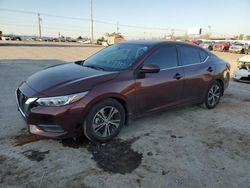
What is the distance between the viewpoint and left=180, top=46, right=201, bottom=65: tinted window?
14.5ft

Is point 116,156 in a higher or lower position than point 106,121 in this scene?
lower

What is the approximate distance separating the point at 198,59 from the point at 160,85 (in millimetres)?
1388

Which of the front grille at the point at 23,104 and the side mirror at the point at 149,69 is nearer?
the front grille at the point at 23,104

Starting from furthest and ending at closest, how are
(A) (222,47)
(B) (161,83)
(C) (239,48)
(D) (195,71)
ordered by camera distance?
(A) (222,47) < (C) (239,48) < (D) (195,71) < (B) (161,83)

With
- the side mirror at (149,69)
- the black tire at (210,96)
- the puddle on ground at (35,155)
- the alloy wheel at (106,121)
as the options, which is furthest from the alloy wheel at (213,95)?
the puddle on ground at (35,155)

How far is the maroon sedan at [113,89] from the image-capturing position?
3.00 meters

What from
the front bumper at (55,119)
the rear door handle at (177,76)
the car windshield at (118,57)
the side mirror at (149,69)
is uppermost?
the car windshield at (118,57)

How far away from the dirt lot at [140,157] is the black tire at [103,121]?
140mm

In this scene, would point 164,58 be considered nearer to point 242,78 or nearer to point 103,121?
point 103,121

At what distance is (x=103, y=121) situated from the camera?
336 centimetres

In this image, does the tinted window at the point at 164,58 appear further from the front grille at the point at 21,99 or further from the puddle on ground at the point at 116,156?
the front grille at the point at 21,99

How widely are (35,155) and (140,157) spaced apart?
55.3 inches

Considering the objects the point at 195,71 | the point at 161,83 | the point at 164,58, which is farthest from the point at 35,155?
the point at 195,71

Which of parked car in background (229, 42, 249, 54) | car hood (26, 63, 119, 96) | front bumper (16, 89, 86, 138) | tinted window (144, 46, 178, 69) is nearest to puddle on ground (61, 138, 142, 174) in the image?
front bumper (16, 89, 86, 138)
